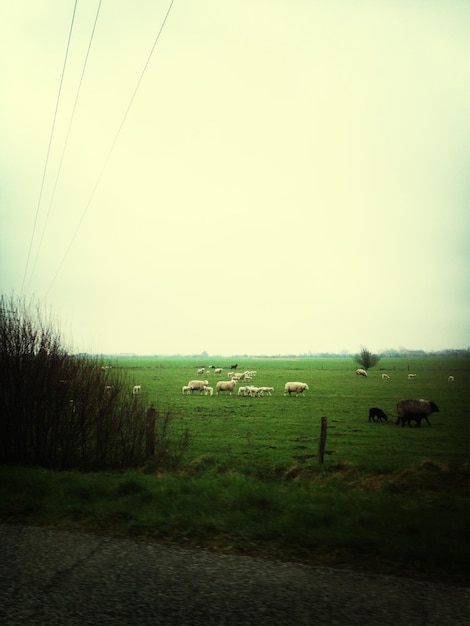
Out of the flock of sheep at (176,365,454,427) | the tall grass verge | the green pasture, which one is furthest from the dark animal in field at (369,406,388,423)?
the tall grass verge

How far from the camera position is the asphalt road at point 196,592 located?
12.3 ft

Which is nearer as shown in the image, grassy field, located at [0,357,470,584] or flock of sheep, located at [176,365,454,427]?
grassy field, located at [0,357,470,584]

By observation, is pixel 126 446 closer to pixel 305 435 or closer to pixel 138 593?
pixel 138 593

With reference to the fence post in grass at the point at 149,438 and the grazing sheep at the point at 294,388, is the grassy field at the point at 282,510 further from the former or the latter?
the grazing sheep at the point at 294,388

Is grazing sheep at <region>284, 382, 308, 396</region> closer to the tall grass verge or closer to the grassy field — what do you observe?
the grassy field

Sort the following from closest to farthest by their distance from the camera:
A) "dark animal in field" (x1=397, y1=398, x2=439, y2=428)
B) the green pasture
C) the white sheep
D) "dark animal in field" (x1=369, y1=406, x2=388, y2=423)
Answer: the green pasture, "dark animal in field" (x1=397, y1=398, x2=439, y2=428), "dark animal in field" (x1=369, y1=406, x2=388, y2=423), the white sheep

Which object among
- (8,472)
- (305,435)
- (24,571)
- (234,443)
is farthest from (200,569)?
(305,435)

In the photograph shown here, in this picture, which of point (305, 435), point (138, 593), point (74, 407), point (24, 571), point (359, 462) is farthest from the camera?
point (305, 435)

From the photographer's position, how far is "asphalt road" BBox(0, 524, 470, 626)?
374cm

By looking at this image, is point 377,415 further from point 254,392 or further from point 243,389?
point 243,389

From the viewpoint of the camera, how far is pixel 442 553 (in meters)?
5.23

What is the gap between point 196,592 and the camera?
417 cm

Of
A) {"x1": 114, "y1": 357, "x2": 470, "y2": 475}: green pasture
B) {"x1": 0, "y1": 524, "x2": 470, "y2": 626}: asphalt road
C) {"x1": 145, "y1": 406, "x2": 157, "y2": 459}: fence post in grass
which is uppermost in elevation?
{"x1": 0, "y1": 524, "x2": 470, "y2": 626}: asphalt road

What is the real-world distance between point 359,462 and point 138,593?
15.2m
